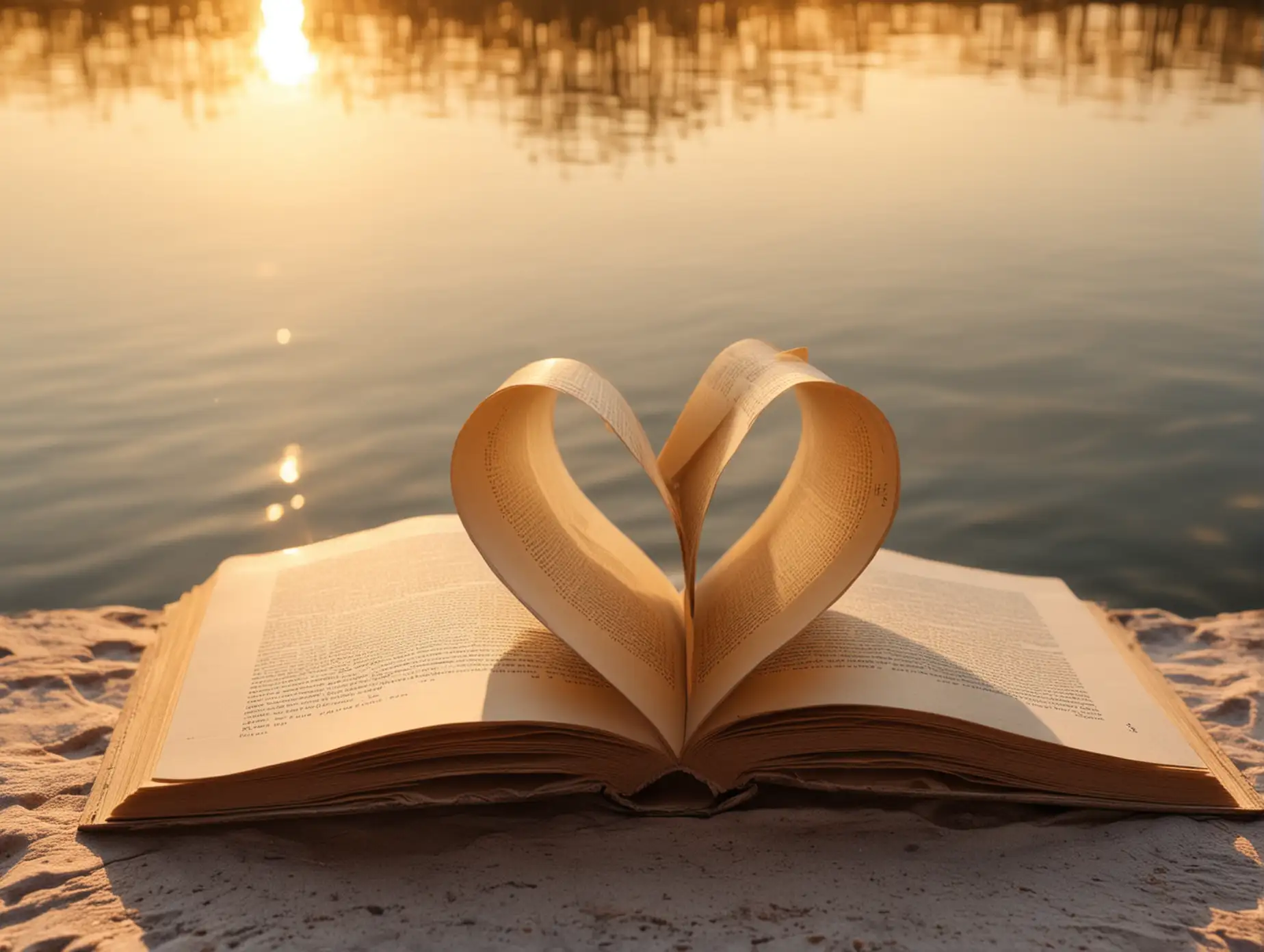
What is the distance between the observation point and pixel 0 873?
1.49 metres

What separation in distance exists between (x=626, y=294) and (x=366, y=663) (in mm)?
3019

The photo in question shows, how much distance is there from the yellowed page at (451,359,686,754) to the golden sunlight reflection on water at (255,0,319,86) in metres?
9.14

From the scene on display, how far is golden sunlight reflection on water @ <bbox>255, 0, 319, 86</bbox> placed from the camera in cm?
1063

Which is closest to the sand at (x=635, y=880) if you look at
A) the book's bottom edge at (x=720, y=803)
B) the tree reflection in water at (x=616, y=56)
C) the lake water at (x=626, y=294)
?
the book's bottom edge at (x=720, y=803)

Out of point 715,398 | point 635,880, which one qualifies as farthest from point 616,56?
point 635,880

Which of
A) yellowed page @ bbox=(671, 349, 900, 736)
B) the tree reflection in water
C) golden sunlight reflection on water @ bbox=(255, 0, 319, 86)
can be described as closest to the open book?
yellowed page @ bbox=(671, 349, 900, 736)

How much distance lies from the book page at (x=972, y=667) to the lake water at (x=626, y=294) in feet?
2.24

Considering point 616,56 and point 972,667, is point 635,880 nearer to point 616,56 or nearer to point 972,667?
point 972,667

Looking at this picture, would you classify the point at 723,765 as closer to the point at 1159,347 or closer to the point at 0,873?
the point at 0,873

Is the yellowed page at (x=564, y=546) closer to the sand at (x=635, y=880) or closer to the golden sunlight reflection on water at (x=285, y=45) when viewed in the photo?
the sand at (x=635, y=880)

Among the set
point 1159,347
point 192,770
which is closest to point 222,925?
point 192,770

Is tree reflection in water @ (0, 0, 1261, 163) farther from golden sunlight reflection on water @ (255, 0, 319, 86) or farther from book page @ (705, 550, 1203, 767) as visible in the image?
book page @ (705, 550, 1203, 767)

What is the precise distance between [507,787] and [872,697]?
1.51 ft

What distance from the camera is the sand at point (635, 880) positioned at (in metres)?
1.38
